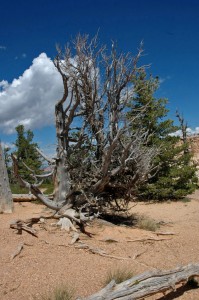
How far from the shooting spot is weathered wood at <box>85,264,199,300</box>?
4.13 meters

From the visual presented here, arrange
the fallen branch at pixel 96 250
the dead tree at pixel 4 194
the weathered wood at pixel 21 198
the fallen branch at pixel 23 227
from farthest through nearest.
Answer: the weathered wood at pixel 21 198
the dead tree at pixel 4 194
the fallen branch at pixel 23 227
the fallen branch at pixel 96 250

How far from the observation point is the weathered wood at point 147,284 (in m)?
4.13

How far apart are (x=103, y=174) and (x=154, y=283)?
4.50 m

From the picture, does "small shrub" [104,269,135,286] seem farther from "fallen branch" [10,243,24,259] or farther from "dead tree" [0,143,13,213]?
"dead tree" [0,143,13,213]

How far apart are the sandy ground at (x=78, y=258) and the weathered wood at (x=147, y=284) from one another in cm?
29

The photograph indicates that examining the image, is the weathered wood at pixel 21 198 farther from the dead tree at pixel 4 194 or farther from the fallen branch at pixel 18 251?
the fallen branch at pixel 18 251

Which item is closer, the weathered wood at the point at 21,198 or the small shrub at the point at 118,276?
the small shrub at the point at 118,276

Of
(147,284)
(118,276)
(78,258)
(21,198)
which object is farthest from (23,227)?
(21,198)

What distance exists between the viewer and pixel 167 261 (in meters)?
6.56

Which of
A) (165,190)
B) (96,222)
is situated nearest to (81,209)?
(96,222)

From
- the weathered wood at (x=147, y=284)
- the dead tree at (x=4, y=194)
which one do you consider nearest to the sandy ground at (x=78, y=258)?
the weathered wood at (x=147, y=284)

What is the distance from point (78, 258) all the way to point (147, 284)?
213 centimetres

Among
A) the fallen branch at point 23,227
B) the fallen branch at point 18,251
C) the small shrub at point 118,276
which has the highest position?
the fallen branch at point 23,227

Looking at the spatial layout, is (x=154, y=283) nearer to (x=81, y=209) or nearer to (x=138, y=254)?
(x=138, y=254)
